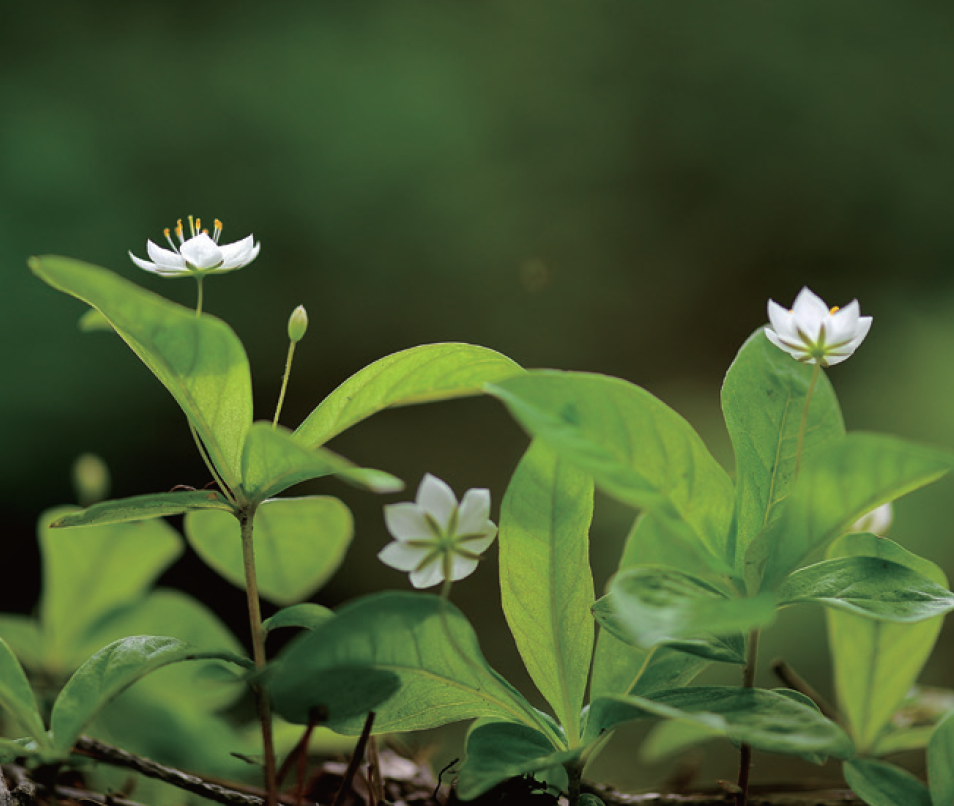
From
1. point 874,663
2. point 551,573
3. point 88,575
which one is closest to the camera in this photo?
point 551,573

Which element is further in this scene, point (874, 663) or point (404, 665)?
point (874, 663)

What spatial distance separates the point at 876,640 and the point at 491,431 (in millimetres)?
2234

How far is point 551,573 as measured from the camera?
0.41m

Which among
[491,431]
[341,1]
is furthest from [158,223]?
[491,431]

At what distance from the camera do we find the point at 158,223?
257 cm

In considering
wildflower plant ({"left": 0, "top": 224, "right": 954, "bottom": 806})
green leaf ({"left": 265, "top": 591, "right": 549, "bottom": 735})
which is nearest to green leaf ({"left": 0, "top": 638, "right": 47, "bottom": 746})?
A: wildflower plant ({"left": 0, "top": 224, "right": 954, "bottom": 806})

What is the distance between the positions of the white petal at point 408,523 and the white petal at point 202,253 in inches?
7.5

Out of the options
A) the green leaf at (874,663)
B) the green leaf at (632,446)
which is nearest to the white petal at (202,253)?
the green leaf at (632,446)

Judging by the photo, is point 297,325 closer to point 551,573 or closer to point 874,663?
point 551,573

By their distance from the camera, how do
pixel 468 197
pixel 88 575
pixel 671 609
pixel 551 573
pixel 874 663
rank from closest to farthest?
pixel 671 609, pixel 551 573, pixel 874 663, pixel 88 575, pixel 468 197

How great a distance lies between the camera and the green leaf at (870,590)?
35 centimetres

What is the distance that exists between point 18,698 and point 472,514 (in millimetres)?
215

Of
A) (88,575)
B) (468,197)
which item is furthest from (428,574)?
(468,197)

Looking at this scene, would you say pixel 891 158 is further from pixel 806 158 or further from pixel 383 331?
pixel 383 331
